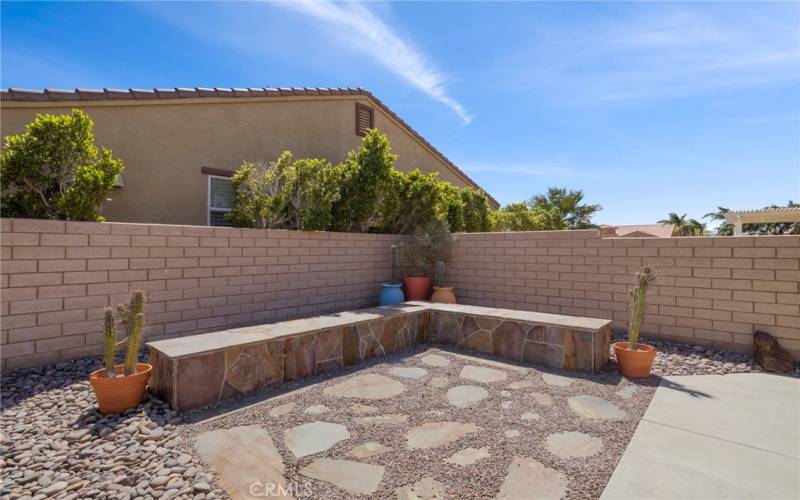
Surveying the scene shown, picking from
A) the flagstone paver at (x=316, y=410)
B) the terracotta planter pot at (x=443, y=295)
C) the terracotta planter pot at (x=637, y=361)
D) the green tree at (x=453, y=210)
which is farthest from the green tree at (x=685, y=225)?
the flagstone paver at (x=316, y=410)

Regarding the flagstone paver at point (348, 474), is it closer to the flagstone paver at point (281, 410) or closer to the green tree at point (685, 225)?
the flagstone paver at point (281, 410)

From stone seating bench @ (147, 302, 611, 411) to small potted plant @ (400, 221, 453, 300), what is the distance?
1581mm

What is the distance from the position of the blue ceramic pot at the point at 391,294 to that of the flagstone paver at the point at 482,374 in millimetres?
3301

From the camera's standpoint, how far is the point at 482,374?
4961 millimetres

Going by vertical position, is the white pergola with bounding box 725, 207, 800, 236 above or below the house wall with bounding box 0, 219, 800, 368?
above

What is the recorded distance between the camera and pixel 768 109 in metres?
8.73

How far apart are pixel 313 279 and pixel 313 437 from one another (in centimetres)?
483

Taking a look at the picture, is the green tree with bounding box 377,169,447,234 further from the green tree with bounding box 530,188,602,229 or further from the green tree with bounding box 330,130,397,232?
the green tree with bounding box 530,188,602,229

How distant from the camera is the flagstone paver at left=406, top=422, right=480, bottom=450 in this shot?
3088 millimetres

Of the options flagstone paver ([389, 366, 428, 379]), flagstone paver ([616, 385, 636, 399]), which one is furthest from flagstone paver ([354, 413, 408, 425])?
flagstone paver ([616, 385, 636, 399])

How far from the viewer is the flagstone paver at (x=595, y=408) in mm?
3697

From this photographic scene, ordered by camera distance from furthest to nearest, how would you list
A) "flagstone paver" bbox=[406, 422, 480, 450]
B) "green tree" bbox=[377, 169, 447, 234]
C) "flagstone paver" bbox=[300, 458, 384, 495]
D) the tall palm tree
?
1. the tall palm tree
2. "green tree" bbox=[377, 169, 447, 234]
3. "flagstone paver" bbox=[406, 422, 480, 450]
4. "flagstone paver" bbox=[300, 458, 384, 495]

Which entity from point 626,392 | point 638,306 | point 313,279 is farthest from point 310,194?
point 626,392

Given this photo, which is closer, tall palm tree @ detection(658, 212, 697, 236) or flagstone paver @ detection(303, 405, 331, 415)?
flagstone paver @ detection(303, 405, 331, 415)
